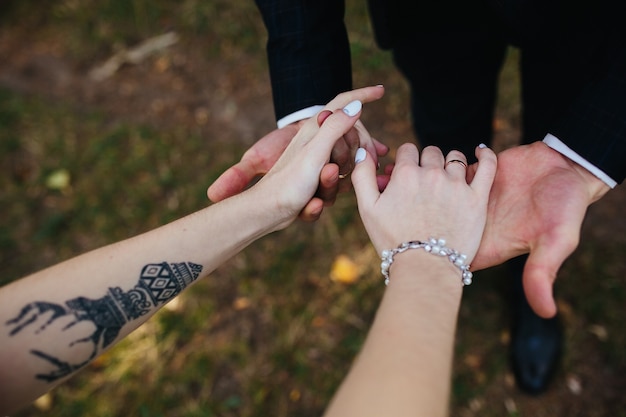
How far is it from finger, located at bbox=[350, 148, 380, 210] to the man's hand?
1.32 feet

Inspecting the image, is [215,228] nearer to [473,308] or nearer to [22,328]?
[22,328]

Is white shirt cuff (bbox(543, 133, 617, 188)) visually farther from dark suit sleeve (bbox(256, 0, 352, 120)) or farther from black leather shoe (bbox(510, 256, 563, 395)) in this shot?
black leather shoe (bbox(510, 256, 563, 395))

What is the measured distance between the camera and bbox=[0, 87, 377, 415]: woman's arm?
1597 millimetres

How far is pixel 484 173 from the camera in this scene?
6.12 feet

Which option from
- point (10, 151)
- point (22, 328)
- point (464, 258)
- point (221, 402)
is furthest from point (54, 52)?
point (464, 258)

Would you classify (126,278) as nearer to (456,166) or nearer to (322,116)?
(322,116)

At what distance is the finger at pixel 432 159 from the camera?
1915mm

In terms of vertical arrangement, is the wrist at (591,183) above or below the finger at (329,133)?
below

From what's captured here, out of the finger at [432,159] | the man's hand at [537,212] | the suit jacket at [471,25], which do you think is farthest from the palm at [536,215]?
the finger at [432,159]

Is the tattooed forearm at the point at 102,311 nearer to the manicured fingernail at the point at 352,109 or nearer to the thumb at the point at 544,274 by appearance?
the manicured fingernail at the point at 352,109

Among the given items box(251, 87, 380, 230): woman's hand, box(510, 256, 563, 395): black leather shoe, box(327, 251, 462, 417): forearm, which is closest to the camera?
box(327, 251, 462, 417): forearm

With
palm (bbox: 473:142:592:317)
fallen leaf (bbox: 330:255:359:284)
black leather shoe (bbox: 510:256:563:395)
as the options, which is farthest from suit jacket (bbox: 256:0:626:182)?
fallen leaf (bbox: 330:255:359:284)

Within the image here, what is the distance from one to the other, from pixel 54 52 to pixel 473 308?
4.48 m

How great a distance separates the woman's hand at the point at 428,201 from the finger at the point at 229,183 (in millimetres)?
496
